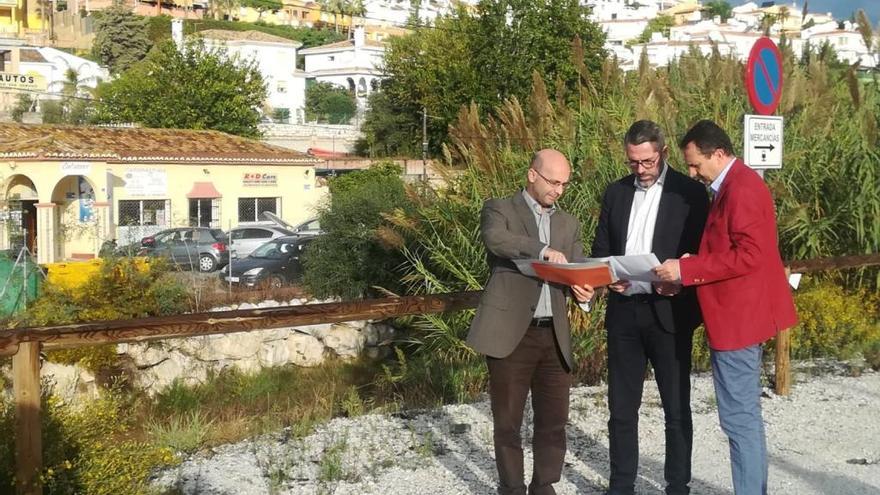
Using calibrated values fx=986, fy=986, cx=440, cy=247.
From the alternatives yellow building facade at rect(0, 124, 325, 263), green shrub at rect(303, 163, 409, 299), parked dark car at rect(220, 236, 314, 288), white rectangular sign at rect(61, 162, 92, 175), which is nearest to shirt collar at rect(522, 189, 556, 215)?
green shrub at rect(303, 163, 409, 299)

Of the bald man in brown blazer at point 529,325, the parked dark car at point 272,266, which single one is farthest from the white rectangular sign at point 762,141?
the parked dark car at point 272,266

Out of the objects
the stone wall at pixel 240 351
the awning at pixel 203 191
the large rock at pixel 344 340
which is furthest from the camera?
the awning at pixel 203 191

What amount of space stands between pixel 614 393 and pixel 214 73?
1958 inches

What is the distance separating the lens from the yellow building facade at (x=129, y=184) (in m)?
29.6

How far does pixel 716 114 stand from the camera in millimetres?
9789

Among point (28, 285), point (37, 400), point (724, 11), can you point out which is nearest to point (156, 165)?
point (28, 285)

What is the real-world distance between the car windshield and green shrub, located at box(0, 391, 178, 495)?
61.3ft

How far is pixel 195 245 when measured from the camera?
25.8 m

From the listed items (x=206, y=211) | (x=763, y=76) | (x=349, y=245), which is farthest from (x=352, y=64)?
(x=763, y=76)

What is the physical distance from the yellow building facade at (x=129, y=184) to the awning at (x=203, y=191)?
35 mm

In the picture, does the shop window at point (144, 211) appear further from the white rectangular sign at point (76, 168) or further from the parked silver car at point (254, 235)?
the parked silver car at point (254, 235)

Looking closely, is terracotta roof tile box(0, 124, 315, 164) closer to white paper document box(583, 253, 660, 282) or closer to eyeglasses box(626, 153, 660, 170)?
eyeglasses box(626, 153, 660, 170)

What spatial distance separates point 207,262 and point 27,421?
70.4 feet

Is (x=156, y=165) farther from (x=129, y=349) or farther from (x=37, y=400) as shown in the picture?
(x=37, y=400)
